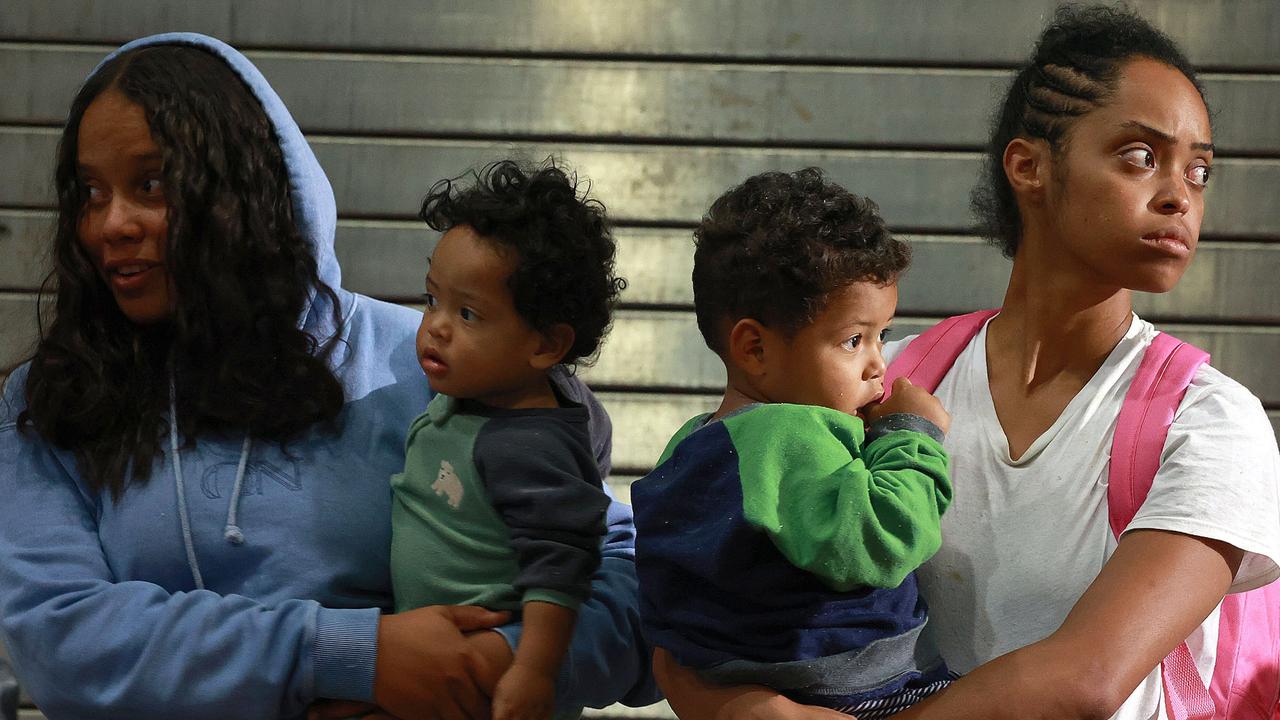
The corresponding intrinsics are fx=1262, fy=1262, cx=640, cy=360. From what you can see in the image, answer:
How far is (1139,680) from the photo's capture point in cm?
172

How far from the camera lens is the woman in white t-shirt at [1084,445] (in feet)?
5.65

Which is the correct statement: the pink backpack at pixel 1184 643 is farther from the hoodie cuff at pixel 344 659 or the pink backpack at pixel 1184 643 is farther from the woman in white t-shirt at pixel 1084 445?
the hoodie cuff at pixel 344 659

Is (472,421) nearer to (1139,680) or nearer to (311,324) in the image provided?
(311,324)

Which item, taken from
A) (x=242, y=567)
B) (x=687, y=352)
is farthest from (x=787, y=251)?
(x=687, y=352)

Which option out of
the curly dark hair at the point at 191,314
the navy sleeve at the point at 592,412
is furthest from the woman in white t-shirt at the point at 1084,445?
the curly dark hair at the point at 191,314

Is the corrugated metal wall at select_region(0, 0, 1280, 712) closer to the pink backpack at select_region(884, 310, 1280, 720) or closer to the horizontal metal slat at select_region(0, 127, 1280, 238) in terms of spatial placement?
the horizontal metal slat at select_region(0, 127, 1280, 238)

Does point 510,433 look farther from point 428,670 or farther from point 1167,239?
point 1167,239

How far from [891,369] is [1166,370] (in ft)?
1.56

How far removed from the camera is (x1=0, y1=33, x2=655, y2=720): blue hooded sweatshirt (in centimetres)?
196

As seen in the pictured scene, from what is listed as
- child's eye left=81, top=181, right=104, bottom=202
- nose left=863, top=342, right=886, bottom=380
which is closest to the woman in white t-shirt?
nose left=863, top=342, right=886, bottom=380

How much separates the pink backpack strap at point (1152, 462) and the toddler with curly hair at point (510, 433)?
2.66 feet

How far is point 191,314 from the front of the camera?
222cm

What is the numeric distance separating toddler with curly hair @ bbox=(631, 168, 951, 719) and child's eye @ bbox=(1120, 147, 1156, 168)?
388 millimetres

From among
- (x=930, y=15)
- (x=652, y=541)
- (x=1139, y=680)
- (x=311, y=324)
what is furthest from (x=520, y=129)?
(x=1139, y=680)
